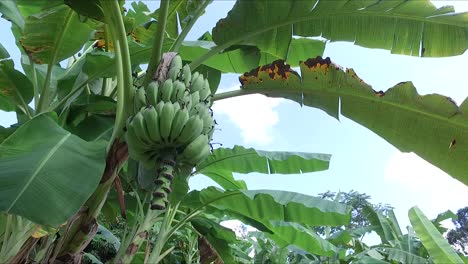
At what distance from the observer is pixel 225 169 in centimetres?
301

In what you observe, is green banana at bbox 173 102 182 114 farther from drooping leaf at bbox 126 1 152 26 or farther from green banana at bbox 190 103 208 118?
drooping leaf at bbox 126 1 152 26

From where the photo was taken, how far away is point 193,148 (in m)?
1.38

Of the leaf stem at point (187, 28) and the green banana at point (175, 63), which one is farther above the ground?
the leaf stem at point (187, 28)

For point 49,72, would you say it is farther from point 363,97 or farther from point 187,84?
point 363,97

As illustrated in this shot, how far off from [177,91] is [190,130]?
0.19 metres

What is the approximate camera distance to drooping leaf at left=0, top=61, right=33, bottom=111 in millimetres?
2119

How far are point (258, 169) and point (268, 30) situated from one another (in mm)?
1098

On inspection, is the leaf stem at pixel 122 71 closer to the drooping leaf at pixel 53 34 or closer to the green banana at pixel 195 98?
the green banana at pixel 195 98

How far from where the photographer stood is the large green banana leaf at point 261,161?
2.70 m

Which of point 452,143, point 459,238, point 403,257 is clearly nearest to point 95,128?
point 452,143

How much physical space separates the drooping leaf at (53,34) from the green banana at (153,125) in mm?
1035

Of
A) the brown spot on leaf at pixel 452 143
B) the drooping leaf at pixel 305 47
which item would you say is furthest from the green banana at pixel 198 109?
the brown spot on leaf at pixel 452 143

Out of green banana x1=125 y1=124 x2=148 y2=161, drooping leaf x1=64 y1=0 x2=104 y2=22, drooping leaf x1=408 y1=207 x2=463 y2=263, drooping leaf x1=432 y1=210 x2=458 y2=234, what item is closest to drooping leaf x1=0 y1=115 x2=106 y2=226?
green banana x1=125 y1=124 x2=148 y2=161

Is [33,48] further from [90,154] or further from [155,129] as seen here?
[155,129]
